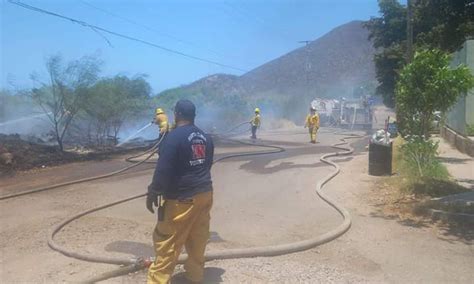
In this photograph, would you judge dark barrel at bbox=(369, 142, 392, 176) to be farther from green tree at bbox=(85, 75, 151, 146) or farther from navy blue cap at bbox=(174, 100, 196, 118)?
green tree at bbox=(85, 75, 151, 146)

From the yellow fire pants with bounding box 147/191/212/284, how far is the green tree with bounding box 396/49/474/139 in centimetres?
588

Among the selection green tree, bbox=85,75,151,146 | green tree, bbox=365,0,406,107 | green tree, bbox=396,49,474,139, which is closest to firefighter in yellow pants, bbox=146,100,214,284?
green tree, bbox=396,49,474,139

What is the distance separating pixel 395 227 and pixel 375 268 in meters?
1.91

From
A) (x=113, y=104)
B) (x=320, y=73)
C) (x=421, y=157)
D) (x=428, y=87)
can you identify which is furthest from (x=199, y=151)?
(x=320, y=73)

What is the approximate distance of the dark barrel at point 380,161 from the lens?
11695 millimetres

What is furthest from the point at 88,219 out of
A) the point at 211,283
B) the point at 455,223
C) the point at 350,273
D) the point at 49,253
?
the point at 455,223

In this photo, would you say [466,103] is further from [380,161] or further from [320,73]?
[320,73]

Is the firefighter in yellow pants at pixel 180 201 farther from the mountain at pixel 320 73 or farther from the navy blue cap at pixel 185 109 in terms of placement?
the mountain at pixel 320 73

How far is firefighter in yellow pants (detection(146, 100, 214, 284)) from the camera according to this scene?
448 cm

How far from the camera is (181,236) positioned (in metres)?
4.55

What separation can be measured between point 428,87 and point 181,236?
20.5ft

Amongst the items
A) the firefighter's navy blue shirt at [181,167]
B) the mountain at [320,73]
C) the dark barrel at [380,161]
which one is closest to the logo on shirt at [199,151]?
the firefighter's navy blue shirt at [181,167]

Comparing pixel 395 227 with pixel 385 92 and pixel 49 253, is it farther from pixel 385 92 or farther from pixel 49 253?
pixel 385 92

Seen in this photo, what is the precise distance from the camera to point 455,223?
720 cm
